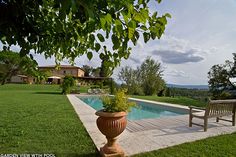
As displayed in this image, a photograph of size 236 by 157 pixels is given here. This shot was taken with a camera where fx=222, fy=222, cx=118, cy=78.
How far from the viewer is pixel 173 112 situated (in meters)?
13.6

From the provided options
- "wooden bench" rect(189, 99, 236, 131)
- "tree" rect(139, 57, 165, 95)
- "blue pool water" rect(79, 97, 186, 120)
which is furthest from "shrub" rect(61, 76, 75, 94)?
Result: "wooden bench" rect(189, 99, 236, 131)

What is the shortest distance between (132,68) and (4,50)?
1336 inches

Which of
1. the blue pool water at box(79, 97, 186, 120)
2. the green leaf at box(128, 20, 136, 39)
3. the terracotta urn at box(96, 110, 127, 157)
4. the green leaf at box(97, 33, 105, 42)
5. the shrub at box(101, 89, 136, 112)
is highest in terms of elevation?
the green leaf at box(128, 20, 136, 39)

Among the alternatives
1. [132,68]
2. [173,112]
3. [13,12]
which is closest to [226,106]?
[173,112]

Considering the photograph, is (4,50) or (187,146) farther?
(187,146)

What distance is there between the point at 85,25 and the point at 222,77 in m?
28.5

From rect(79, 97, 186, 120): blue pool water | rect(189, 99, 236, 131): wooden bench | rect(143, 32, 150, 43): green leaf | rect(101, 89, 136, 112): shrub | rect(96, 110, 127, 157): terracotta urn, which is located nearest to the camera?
rect(143, 32, 150, 43): green leaf

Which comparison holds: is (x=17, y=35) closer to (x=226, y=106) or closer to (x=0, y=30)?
(x=0, y=30)

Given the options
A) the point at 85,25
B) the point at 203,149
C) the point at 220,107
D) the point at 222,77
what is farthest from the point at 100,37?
the point at 222,77

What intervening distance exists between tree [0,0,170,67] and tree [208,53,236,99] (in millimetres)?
27664

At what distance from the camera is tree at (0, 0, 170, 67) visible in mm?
1484

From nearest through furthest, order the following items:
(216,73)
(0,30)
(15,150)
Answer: (0,30) → (15,150) → (216,73)

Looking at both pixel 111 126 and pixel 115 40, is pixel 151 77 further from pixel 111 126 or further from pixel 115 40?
pixel 115 40

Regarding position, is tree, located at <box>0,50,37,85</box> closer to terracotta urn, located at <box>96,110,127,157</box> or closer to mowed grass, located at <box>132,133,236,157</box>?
terracotta urn, located at <box>96,110,127,157</box>
